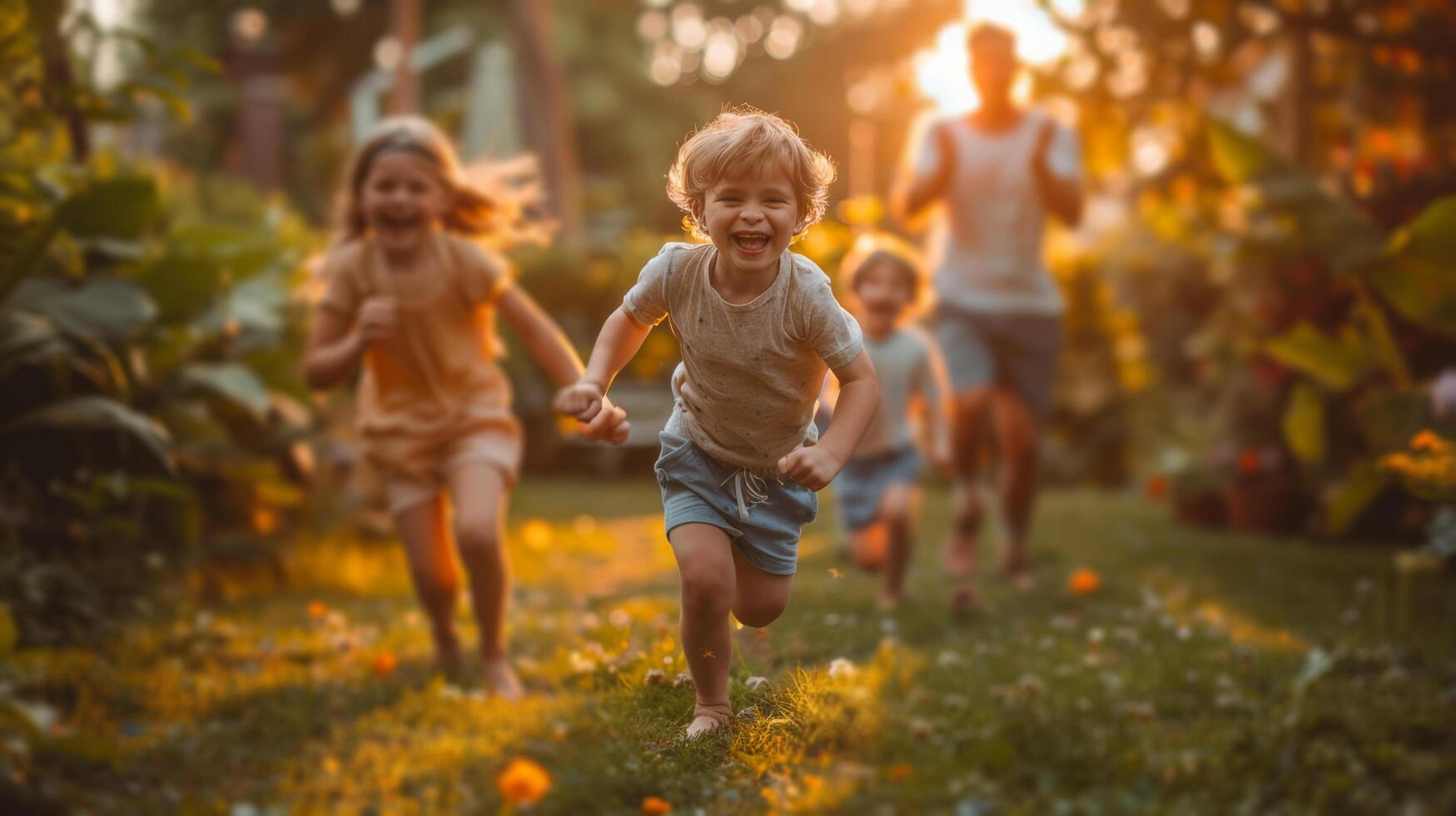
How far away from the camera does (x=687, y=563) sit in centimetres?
138

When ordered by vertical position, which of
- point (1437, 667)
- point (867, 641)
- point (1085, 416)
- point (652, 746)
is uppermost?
point (652, 746)

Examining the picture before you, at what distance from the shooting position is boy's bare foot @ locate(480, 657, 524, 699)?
11.8 ft

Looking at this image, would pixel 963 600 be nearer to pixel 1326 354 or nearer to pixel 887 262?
pixel 887 262

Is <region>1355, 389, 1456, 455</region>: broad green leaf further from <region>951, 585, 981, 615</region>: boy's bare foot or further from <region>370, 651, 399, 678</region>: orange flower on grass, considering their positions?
<region>370, 651, 399, 678</region>: orange flower on grass

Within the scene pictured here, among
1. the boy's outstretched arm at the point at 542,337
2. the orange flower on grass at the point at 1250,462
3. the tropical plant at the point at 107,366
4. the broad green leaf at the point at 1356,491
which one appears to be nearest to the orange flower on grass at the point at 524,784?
the boy's outstretched arm at the point at 542,337

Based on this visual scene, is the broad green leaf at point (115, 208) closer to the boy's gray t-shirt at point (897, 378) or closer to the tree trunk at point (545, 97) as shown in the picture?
the boy's gray t-shirt at point (897, 378)

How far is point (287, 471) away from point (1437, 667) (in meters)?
4.54

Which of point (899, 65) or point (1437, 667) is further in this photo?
point (899, 65)

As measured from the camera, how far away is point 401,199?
3.54 meters

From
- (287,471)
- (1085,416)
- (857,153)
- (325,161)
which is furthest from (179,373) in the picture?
(325,161)

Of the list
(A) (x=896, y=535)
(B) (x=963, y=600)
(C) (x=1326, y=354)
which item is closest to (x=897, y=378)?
(A) (x=896, y=535)

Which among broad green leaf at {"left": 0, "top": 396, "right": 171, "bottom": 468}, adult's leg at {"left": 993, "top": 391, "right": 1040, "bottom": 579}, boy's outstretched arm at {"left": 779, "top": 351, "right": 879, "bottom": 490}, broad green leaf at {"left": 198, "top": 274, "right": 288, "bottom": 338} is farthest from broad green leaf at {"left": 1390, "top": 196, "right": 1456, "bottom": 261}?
broad green leaf at {"left": 198, "top": 274, "right": 288, "bottom": 338}

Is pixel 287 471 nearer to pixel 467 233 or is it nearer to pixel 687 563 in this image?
pixel 467 233

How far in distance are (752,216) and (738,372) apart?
7.7 inches
